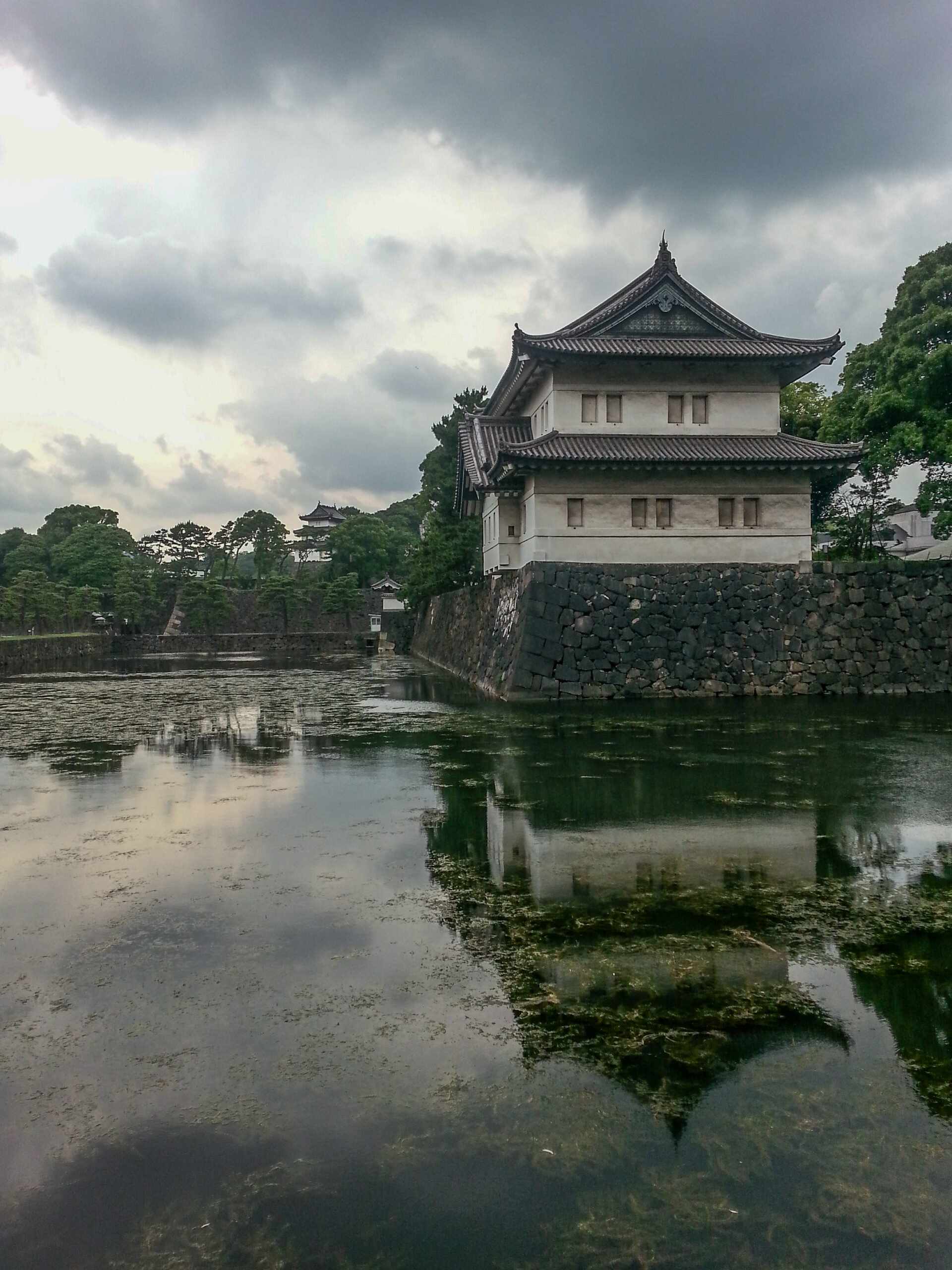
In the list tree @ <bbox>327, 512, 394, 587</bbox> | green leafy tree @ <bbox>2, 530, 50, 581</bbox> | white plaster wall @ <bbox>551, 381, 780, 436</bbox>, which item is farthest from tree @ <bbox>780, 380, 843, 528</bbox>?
green leafy tree @ <bbox>2, 530, 50, 581</bbox>

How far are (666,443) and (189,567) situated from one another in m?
49.3

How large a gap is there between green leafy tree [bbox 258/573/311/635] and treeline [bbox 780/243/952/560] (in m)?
35.0

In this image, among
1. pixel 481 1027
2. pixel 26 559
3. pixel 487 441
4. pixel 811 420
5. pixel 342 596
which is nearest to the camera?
pixel 481 1027

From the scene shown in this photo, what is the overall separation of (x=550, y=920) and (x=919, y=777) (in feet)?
19.1

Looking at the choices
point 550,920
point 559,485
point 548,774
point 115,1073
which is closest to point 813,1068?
point 550,920

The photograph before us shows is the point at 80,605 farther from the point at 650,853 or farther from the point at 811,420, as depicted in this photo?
the point at 650,853

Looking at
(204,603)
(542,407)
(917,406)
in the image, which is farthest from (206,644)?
(917,406)

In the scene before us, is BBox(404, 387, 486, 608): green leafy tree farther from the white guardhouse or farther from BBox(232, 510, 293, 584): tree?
BBox(232, 510, 293, 584): tree

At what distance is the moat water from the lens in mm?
2717

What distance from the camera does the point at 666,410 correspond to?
19641 mm

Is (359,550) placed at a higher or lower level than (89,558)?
higher

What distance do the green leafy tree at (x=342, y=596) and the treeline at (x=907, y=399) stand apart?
31517 millimetres

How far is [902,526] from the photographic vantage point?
181 feet

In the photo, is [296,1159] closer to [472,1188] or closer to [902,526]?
[472,1188]
